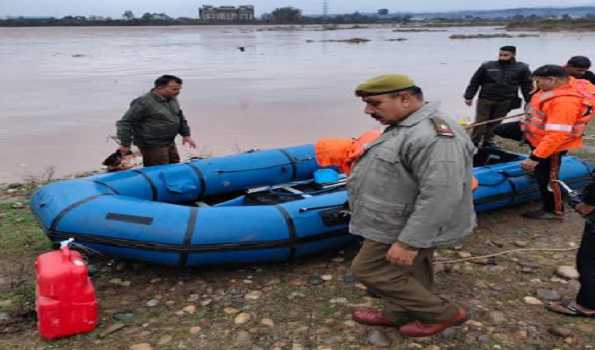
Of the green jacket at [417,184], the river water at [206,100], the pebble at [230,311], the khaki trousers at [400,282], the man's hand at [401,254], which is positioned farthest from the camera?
the river water at [206,100]

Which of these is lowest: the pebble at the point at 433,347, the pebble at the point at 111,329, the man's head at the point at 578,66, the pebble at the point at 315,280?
the pebble at the point at 315,280

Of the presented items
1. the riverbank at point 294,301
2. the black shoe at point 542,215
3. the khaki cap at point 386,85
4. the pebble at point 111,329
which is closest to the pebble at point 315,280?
the riverbank at point 294,301

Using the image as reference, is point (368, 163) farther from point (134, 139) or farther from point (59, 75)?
point (59, 75)

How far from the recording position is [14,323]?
9.86ft

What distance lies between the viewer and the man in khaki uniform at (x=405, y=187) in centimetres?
215

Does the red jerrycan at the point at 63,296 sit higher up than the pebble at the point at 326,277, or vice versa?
the red jerrycan at the point at 63,296

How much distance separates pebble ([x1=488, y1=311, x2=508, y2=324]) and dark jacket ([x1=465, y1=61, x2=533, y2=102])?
156 inches

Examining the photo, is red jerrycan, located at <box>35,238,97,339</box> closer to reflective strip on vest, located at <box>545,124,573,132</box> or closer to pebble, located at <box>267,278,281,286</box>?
pebble, located at <box>267,278,281,286</box>

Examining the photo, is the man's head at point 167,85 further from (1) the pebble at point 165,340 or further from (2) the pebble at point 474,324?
(2) the pebble at point 474,324

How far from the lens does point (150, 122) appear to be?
4762 mm

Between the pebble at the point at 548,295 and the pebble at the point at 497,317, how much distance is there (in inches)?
15.0

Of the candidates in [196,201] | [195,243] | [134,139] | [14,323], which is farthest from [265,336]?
[134,139]

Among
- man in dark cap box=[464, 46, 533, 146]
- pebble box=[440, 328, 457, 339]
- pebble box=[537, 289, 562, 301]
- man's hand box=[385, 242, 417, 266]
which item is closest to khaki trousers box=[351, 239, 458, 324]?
man's hand box=[385, 242, 417, 266]

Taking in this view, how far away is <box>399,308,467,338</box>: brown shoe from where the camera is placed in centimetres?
269
